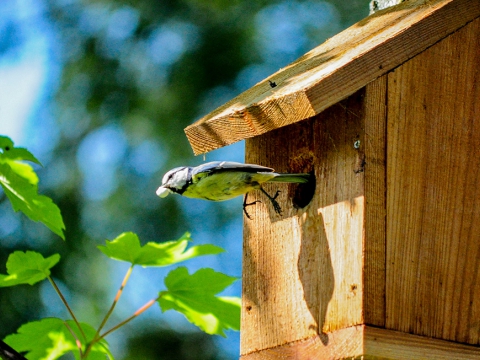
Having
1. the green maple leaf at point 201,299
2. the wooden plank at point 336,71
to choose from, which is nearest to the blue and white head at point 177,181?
the wooden plank at point 336,71

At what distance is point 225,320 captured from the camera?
1685 mm

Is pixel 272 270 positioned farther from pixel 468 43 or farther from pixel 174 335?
pixel 174 335

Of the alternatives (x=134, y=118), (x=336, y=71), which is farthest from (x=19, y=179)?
(x=134, y=118)

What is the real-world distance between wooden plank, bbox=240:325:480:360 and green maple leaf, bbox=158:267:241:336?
416mm

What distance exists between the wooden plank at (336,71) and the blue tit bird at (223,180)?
0.10m

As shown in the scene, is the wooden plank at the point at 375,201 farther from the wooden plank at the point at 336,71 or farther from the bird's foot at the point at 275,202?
the bird's foot at the point at 275,202

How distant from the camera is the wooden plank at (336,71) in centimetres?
203

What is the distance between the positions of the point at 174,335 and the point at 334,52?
12.8 feet

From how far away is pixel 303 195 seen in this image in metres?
2.44

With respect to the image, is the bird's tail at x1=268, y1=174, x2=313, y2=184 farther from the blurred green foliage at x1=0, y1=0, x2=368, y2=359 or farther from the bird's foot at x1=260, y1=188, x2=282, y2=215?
the blurred green foliage at x1=0, y1=0, x2=368, y2=359

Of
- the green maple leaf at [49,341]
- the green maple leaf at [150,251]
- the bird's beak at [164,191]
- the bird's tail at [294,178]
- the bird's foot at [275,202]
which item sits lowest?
the green maple leaf at [49,341]

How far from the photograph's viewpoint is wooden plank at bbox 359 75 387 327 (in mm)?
1957

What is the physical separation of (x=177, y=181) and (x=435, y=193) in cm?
103

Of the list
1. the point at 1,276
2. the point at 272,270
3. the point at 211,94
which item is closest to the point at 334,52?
the point at 272,270
